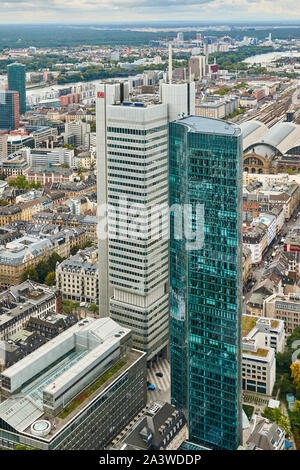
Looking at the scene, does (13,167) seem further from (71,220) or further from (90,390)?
(90,390)

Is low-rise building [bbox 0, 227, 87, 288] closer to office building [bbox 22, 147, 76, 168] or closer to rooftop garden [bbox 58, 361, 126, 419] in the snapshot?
rooftop garden [bbox 58, 361, 126, 419]

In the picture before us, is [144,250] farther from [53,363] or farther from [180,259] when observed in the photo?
[53,363]

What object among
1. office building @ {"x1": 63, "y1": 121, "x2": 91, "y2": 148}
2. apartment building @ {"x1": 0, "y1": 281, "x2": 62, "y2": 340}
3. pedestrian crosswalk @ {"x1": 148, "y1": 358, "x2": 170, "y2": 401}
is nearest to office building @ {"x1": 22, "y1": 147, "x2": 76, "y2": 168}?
office building @ {"x1": 63, "y1": 121, "x2": 91, "y2": 148}

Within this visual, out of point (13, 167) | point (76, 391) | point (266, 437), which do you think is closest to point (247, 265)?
point (266, 437)

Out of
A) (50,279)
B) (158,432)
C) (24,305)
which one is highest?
(24,305)

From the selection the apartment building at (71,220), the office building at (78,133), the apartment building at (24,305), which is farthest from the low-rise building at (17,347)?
the office building at (78,133)

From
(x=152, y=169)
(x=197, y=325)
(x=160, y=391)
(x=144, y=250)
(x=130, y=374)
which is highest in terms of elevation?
(x=152, y=169)

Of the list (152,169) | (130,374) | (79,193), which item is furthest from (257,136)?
(130,374)
